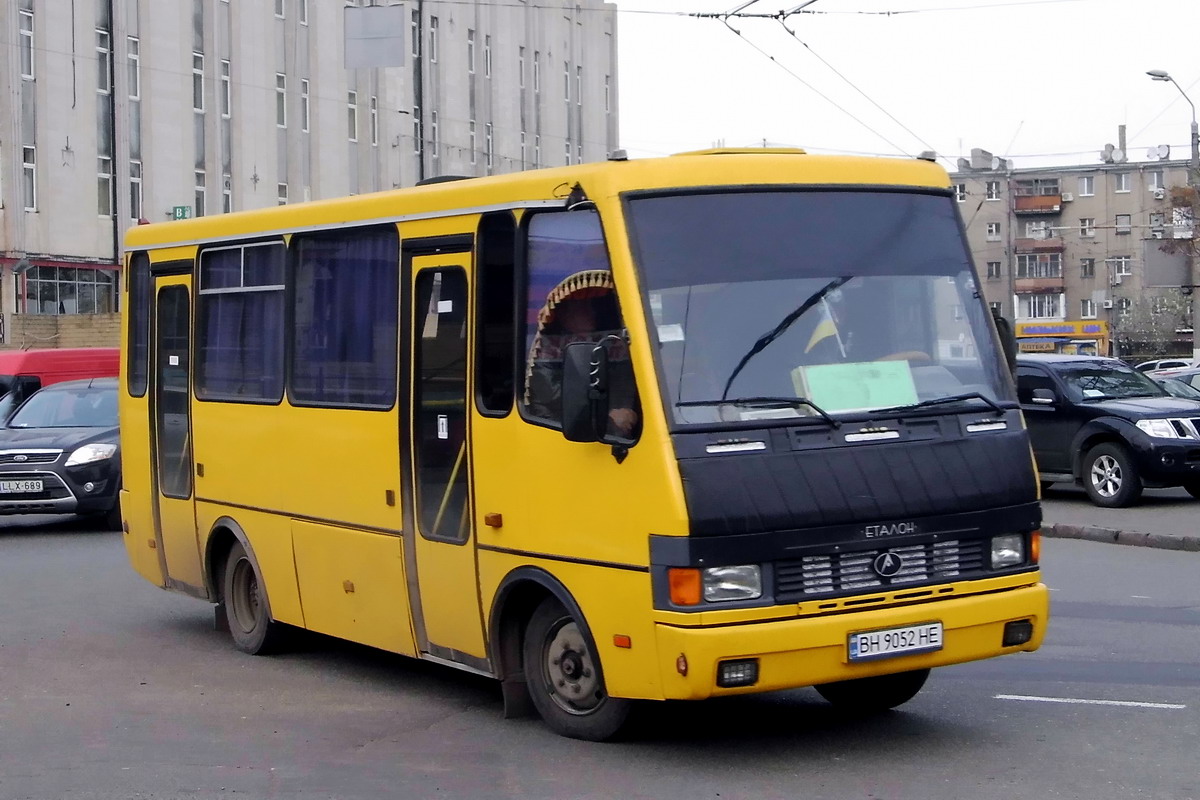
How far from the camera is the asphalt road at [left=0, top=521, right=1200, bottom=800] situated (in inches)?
273

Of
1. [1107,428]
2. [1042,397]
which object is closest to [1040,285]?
[1042,397]

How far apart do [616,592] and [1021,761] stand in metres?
1.85

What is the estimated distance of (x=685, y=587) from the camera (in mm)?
6762

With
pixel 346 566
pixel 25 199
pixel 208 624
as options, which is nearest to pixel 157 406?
pixel 208 624

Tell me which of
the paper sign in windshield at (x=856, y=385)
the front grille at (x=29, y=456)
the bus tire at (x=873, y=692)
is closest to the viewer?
the paper sign in windshield at (x=856, y=385)

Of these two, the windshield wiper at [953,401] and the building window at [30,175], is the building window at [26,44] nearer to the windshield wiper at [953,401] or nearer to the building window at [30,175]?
the building window at [30,175]

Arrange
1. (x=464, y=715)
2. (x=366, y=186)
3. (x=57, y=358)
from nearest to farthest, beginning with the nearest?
(x=464, y=715) → (x=57, y=358) → (x=366, y=186)

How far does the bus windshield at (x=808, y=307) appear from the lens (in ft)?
23.3

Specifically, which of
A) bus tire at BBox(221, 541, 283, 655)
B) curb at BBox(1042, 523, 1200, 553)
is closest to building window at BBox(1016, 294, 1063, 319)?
curb at BBox(1042, 523, 1200, 553)

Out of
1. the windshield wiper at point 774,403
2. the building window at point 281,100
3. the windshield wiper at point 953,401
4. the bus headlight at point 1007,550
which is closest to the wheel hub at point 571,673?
the windshield wiper at point 774,403

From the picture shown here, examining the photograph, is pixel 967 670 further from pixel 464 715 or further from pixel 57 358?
pixel 57 358

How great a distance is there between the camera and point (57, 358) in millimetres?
27453

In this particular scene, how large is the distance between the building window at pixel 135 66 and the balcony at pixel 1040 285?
7717 cm

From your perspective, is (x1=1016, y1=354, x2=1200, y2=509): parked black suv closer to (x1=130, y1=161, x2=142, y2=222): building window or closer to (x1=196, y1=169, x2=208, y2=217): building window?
(x1=130, y1=161, x2=142, y2=222): building window
